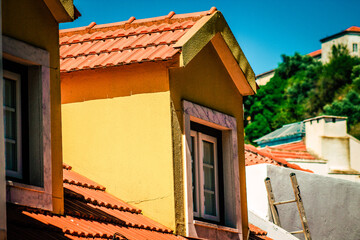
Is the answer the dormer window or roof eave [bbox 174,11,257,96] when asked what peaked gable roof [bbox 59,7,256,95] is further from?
the dormer window

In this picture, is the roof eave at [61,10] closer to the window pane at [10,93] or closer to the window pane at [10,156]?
the window pane at [10,93]

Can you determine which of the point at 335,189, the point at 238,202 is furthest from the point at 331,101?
the point at 238,202

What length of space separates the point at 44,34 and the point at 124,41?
9.09 ft

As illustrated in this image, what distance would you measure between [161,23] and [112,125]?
6.23 ft

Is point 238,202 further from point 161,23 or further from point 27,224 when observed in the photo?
point 27,224

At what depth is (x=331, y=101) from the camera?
8944 cm

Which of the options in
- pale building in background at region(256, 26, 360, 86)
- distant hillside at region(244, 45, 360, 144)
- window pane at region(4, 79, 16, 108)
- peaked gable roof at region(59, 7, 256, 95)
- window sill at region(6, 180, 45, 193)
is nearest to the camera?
window sill at region(6, 180, 45, 193)

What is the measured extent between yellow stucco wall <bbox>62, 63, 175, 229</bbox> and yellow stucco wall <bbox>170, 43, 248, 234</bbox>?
0.16 metres

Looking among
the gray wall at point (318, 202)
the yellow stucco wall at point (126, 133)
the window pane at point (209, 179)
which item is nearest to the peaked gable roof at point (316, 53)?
the gray wall at point (318, 202)

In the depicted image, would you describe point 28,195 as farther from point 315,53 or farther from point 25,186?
A: point 315,53

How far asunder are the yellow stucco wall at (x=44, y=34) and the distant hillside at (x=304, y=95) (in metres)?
70.4

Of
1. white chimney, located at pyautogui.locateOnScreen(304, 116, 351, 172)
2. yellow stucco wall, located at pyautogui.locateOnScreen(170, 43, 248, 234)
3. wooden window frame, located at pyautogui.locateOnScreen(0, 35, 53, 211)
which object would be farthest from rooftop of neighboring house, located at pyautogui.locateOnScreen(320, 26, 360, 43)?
wooden window frame, located at pyautogui.locateOnScreen(0, 35, 53, 211)

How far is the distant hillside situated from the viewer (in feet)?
278

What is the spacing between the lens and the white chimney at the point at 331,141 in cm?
2755
